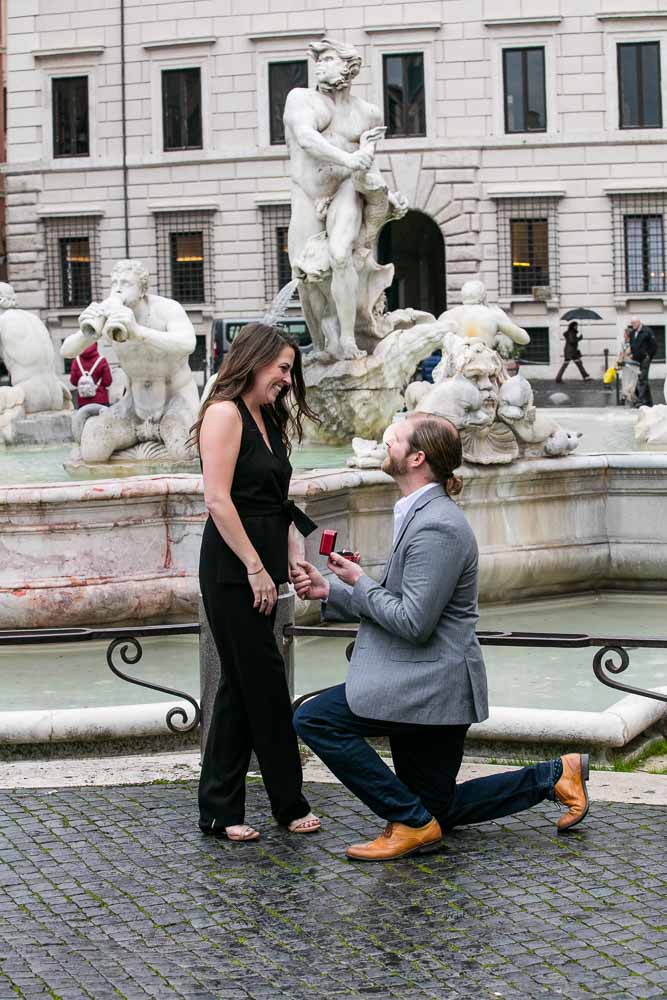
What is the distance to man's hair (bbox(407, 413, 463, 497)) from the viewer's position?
14.7 ft

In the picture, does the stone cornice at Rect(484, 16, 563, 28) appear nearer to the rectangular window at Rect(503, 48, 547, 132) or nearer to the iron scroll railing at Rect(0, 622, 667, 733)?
the rectangular window at Rect(503, 48, 547, 132)

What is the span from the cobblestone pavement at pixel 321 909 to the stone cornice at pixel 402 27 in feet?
104

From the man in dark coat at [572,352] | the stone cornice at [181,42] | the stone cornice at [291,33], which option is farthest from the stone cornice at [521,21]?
the man in dark coat at [572,352]

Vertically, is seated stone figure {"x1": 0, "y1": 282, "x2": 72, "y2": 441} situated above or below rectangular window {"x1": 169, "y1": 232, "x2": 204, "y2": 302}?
below

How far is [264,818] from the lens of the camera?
4973mm

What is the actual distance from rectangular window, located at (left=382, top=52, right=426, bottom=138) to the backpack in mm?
22812

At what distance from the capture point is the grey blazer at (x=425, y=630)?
4414mm

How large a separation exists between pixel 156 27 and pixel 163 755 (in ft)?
107

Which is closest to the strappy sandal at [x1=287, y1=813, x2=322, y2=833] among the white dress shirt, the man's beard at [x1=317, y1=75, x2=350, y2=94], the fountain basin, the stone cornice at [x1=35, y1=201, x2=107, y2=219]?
the white dress shirt

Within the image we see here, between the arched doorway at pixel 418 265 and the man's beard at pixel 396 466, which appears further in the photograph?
the arched doorway at pixel 418 265

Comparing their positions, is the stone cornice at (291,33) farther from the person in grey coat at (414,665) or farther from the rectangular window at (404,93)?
the person in grey coat at (414,665)

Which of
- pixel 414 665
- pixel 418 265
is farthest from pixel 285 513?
pixel 418 265

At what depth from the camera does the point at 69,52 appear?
36812mm

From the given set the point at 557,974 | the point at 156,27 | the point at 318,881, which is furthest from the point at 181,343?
the point at 156,27
